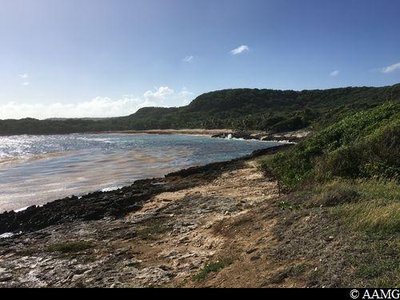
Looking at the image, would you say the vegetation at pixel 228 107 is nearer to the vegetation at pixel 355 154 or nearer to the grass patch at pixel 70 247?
the vegetation at pixel 355 154

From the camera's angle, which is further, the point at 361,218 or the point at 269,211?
the point at 269,211

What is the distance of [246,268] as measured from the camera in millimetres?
9578

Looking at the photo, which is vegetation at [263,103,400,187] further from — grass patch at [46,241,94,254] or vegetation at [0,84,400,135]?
vegetation at [0,84,400,135]

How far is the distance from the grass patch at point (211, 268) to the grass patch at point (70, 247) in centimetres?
495

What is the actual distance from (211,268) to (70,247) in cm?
564

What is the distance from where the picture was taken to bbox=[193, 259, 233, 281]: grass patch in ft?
32.3

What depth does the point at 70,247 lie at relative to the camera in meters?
13.7

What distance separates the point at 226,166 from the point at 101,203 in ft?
45.8

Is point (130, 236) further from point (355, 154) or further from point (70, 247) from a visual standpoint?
point (355, 154)

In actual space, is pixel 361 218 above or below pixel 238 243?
above
